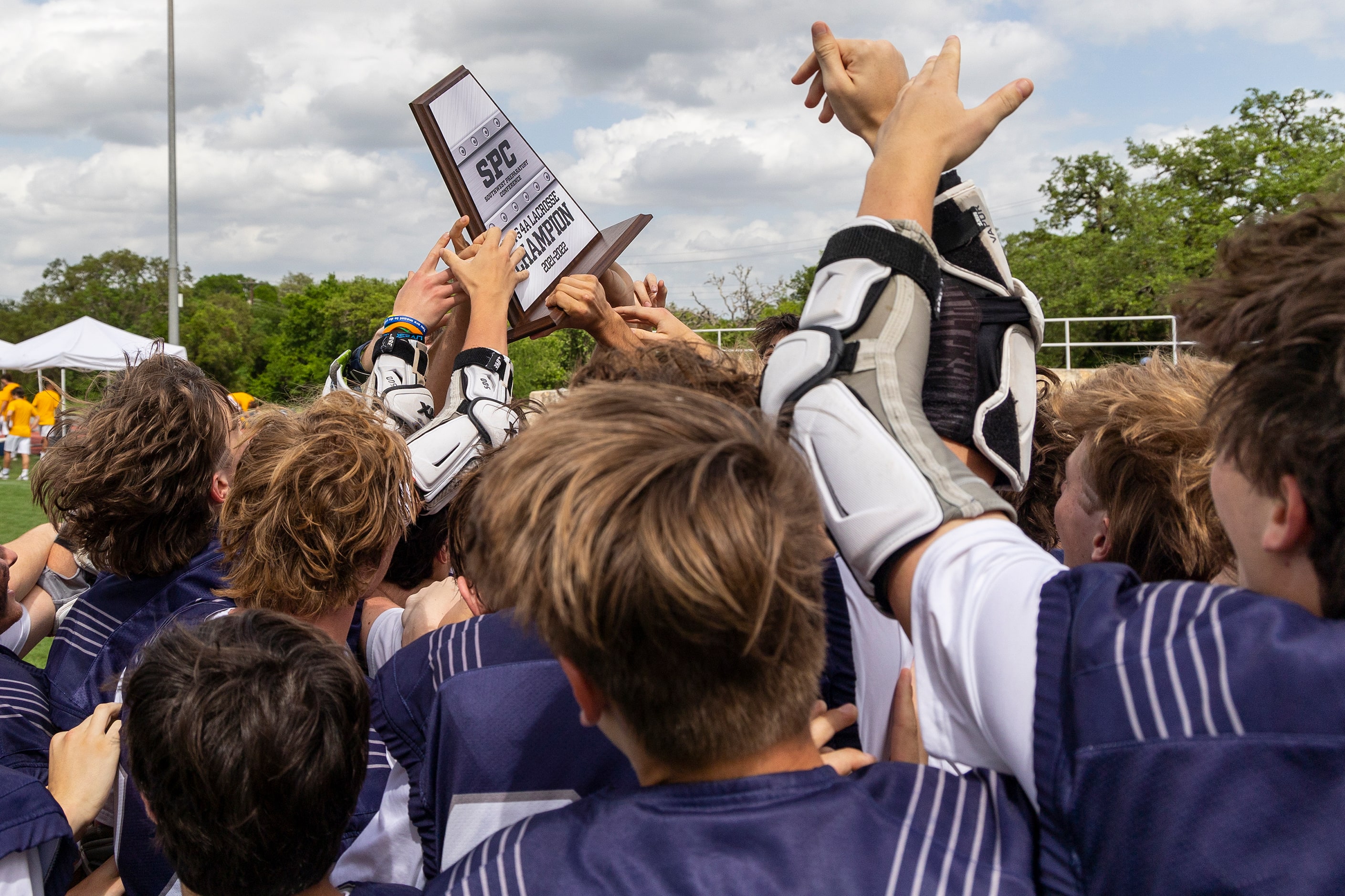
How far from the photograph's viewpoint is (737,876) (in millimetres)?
1037

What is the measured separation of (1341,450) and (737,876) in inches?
29.4

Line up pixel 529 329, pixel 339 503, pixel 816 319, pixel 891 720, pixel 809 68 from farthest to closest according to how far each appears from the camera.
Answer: pixel 529 329 < pixel 339 503 < pixel 809 68 < pixel 891 720 < pixel 816 319

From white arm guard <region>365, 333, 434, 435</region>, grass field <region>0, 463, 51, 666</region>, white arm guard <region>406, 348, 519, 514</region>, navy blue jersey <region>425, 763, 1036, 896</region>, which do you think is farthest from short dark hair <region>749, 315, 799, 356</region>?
grass field <region>0, 463, 51, 666</region>

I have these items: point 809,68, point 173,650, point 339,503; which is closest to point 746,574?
point 809,68

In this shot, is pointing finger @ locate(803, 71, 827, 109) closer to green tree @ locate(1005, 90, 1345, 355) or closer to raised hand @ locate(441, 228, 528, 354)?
raised hand @ locate(441, 228, 528, 354)

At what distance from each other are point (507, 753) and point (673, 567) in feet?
2.23

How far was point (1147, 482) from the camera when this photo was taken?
1.94 metres

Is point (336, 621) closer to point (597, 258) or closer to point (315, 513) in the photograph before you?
point (315, 513)

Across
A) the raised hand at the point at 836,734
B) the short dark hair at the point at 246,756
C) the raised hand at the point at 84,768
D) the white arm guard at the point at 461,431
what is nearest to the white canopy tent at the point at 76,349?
the white arm guard at the point at 461,431

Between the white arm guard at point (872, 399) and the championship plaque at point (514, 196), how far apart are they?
6.48 feet

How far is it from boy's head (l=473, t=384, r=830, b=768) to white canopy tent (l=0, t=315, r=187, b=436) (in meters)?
23.1

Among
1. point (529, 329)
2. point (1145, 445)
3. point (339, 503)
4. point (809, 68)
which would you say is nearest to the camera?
point (809, 68)

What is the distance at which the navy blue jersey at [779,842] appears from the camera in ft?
3.44

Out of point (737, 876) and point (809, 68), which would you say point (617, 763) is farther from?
point (809, 68)
